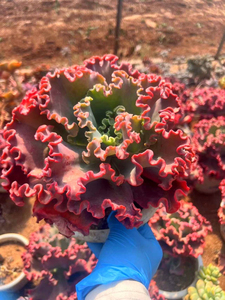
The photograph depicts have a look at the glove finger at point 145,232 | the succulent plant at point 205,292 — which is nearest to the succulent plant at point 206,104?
the succulent plant at point 205,292

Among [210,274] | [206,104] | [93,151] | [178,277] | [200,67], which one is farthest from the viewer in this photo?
[200,67]

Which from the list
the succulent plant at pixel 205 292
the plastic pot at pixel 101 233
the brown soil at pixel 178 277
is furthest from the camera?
the brown soil at pixel 178 277

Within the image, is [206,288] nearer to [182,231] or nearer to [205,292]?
[205,292]

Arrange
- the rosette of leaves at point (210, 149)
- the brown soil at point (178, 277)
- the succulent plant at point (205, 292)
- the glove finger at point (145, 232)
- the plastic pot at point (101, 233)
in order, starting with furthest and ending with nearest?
the rosette of leaves at point (210, 149), the brown soil at point (178, 277), the succulent plant at point (205, 292), the glove finger at point (145, 232), the plastic pot at point (101, 233)

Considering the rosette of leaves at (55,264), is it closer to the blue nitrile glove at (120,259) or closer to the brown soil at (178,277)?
the blue nitrile glove at (120,259)

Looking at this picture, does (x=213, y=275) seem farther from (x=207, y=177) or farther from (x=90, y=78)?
(x=90, y=78)

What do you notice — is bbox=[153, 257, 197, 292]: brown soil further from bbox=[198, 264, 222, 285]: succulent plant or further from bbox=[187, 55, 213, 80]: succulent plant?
bbox=[187, 55, 213, 80]: succulent plant

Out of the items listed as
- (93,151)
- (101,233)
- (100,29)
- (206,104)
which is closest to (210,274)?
(101,233)
